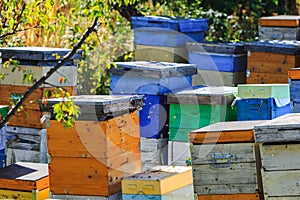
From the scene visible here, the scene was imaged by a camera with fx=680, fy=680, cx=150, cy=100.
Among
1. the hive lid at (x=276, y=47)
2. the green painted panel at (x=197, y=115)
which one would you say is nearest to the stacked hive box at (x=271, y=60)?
the hive lid at (x=276, y=47)

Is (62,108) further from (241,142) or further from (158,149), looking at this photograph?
(158,149)

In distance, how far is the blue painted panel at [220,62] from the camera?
7.04m

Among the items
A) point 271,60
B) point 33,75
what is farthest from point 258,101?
point 33,75

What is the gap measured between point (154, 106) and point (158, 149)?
372 mm

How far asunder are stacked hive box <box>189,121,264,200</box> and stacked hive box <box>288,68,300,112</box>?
1.12m

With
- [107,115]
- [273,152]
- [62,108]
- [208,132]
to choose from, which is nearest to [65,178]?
[107,115]

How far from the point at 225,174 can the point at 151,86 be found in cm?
174

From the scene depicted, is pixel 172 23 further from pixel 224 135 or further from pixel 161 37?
pixel 224 135

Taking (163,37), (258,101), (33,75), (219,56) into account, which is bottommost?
(258,101)

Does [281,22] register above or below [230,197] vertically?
above

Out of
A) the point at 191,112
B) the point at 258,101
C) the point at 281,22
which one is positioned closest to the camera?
the point at 258,101

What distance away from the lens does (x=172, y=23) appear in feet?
24.4

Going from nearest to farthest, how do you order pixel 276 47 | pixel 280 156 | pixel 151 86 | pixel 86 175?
1. pixel 280 156
2. pixel 86 175
3. pixel 151 86
4. pixel 276 47

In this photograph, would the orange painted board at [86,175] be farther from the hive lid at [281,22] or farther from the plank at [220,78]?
the hive lid at [281,22]
